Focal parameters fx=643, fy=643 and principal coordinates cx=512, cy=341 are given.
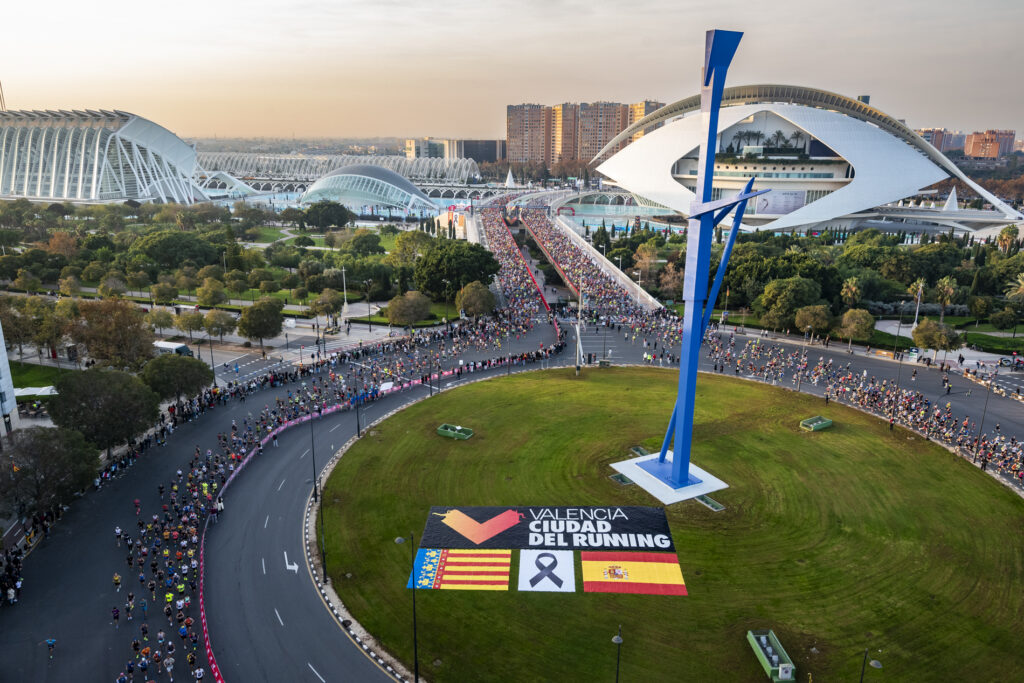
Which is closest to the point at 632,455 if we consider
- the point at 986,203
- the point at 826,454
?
the point at 826,454

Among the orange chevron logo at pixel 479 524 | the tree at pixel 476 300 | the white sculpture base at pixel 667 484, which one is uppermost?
the tree at pixel 476 300

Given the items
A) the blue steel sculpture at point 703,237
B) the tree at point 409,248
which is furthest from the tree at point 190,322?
the blue steel sculpture at point 703,237

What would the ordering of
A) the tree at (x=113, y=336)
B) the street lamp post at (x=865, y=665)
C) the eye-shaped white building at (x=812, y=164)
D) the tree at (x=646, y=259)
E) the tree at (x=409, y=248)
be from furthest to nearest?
1. the eye-shaped white building at (x=812, y=164)
2. the tree at (x=409, y=248)
3. the tree at (x=646, y=259)
4. the tree at (x=113, y=336)
5. the street lamp post at (x=865, y=665)

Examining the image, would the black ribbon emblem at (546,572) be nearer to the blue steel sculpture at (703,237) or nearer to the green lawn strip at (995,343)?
the blue steel sculpture at (703,237)

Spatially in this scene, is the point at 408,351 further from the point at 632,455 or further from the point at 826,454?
the point at 826,454

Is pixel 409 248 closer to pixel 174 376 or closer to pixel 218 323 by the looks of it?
pixel 218 323

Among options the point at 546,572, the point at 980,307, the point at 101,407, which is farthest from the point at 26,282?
the point at 980,307
